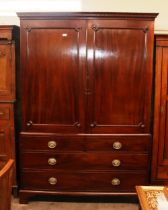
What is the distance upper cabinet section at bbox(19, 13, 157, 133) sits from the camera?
242 cm

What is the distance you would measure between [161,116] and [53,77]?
3.76 ft

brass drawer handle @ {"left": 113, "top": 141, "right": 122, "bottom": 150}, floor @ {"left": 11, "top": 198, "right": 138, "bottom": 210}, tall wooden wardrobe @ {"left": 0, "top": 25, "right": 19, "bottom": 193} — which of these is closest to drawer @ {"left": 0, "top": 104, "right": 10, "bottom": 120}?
tall wooden wardrobe @ {"left": 0, "top": 25, "right": 19, "bottom": 193}

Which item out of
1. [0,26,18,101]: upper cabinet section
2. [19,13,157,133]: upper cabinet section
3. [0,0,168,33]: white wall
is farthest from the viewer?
[0,0,168,33]: white wall

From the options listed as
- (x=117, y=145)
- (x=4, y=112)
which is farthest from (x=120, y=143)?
(x=4, y=112)

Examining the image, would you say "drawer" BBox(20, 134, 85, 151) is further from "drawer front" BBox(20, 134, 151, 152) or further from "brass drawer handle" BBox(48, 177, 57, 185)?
"brass drawer handle" BBox(48, 177, 57, 185)

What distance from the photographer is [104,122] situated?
8.34ft

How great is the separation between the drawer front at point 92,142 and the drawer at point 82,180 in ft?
0.81

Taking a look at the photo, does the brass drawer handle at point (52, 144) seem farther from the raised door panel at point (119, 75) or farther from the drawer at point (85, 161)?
the raised door panel at point (119, 75)

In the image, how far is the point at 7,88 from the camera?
2.62 metres

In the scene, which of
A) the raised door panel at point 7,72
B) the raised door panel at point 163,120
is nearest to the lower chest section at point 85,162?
the raised door panel at point 163,120

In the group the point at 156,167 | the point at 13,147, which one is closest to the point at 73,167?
the point at 13,147

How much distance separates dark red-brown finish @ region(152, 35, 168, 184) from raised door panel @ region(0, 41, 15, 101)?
55.5 inches

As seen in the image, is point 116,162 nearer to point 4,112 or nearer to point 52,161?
point 52,161

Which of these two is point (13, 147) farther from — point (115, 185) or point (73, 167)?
point (115, 185)
